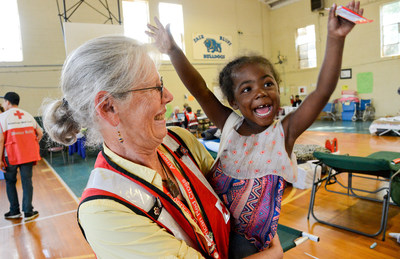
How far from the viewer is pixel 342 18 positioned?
957mm

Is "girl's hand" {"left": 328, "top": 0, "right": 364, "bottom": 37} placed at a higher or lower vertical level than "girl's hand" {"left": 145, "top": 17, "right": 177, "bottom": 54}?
lower

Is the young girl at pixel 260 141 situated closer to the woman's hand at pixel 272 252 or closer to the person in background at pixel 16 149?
the woman's hand at pixel 272 252

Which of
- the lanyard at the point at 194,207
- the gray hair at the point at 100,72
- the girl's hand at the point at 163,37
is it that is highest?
the girl's hand at the point at 163,37

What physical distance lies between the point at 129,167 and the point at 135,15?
12.7m

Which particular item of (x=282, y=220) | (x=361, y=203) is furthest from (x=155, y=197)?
(x=361, y=203)

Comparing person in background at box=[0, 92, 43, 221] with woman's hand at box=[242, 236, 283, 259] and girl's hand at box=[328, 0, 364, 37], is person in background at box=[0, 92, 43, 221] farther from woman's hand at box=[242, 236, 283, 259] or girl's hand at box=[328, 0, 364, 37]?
girl's hand at box=[328, 0, 364, 37]

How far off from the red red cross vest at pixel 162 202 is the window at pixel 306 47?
50.0ft

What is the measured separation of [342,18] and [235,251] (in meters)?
0.93

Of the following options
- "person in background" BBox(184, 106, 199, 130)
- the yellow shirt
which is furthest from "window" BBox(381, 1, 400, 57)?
the yellow shirt

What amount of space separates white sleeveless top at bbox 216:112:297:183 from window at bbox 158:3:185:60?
488 inches

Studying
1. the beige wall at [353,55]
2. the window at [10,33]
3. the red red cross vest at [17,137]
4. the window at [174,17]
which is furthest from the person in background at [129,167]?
the beige wall at [353,55]

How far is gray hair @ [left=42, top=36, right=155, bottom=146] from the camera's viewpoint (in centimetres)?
79

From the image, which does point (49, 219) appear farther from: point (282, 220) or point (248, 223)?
point (248, 223)

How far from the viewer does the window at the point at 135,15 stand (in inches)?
473
